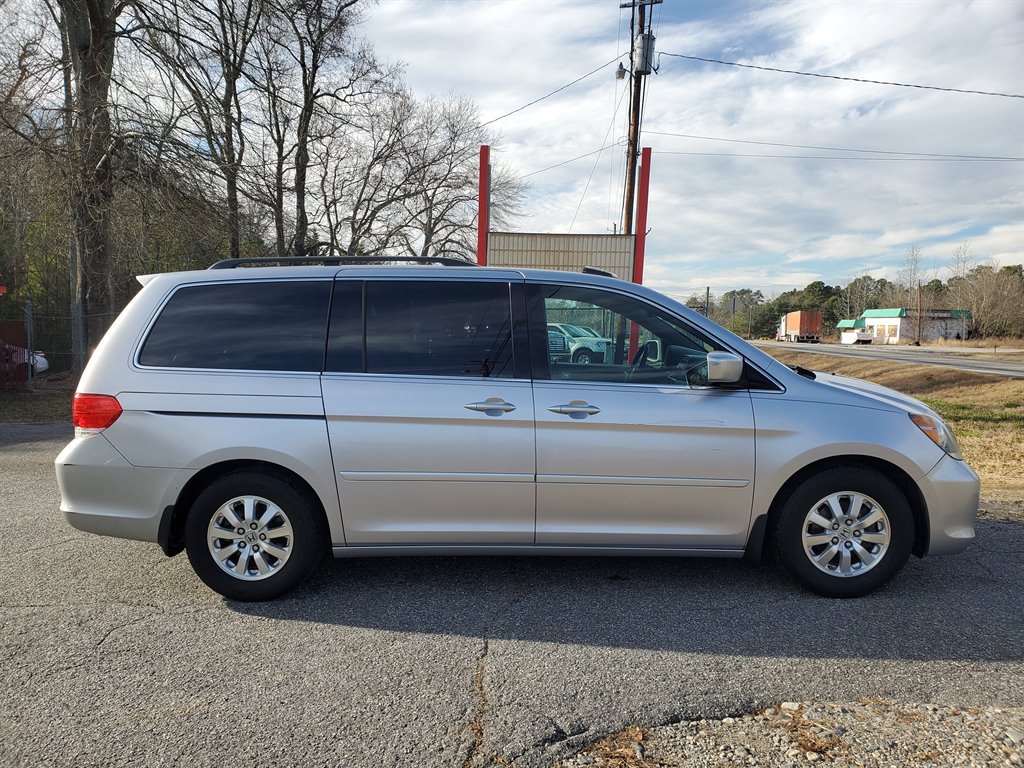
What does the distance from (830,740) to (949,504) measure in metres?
1.91

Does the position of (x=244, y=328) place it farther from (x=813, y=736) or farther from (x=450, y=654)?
(x=813, y=736)

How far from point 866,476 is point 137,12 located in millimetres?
17511

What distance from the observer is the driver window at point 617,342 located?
3.86 m

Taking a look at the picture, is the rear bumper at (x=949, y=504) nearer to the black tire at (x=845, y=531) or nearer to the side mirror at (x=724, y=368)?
the black tire at (x=845, y=531)

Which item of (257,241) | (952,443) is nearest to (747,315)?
(257,241)

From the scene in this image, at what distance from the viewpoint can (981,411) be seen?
12.3 metres

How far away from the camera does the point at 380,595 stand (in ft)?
12.6

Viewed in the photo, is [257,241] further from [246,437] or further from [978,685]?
[978,685]

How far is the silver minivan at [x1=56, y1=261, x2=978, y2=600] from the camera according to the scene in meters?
3.69

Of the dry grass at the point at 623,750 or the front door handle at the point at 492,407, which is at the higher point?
the front door handle at the point at 492,407

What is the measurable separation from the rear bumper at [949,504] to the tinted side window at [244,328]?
3482 mm

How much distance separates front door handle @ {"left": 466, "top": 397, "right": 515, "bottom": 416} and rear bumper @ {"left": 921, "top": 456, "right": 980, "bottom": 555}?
2.34 meters

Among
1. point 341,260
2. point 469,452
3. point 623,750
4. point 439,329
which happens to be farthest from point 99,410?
point 623,750

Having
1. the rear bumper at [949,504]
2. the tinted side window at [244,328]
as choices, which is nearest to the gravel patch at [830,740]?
the rear bumper at [949,504]
